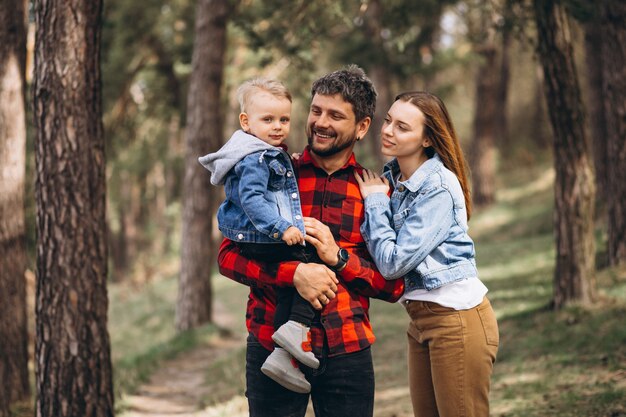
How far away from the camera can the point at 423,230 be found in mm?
3369

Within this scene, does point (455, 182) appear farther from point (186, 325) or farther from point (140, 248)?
point (140, 248)

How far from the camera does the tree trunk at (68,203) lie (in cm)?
534

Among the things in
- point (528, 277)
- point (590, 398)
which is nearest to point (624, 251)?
point (528, 277)

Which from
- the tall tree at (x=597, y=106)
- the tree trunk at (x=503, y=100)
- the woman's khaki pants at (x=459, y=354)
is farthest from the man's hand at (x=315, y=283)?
the tree trunk at (x=503, y=100)

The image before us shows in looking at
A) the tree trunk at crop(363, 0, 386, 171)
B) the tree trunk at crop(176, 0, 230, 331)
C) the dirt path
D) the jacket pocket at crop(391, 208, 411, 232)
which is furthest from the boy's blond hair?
the tree trunk at crop(363, 0, 386, 171)

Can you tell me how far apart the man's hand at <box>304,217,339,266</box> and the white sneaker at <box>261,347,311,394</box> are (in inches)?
18.3

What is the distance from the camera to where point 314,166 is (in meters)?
3.59

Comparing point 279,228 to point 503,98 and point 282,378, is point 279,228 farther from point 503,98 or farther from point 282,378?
point 503,98

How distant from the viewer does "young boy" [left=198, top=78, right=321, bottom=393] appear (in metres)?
3.24

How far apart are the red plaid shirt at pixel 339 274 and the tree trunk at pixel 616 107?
6.38 metres

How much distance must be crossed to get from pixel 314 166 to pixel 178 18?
14853 millimetres

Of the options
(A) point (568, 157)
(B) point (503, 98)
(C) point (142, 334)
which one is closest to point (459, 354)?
(A) point (568, 157)

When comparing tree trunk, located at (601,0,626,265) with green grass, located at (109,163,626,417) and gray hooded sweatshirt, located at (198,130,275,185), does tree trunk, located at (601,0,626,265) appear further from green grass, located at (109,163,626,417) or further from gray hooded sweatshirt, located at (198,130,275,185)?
gray hooded sweatshirt, located at (198,130,275,185)

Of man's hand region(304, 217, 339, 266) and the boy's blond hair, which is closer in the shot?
man's hand region(304, 217, 339, 266)
